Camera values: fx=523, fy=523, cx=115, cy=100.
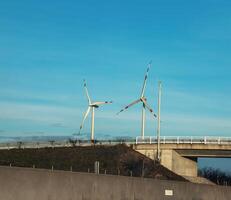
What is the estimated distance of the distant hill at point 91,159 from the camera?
7762 cm

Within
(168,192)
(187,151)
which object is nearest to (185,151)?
(187,151)

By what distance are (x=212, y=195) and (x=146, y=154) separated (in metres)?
51.0

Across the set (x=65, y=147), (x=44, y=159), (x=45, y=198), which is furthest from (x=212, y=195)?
(x=65, y=147)

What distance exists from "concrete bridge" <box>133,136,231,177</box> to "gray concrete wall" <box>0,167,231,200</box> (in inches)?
1781

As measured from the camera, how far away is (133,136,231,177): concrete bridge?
8362 cm

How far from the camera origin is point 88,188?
29.2 m

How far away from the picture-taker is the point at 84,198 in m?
28.8

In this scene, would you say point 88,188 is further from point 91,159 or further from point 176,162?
point 176,162

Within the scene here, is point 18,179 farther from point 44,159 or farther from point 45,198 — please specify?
point 44,159

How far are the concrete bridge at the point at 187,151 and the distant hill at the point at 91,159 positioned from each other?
9.94ft

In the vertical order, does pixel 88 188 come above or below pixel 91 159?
below

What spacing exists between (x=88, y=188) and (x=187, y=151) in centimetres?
5777

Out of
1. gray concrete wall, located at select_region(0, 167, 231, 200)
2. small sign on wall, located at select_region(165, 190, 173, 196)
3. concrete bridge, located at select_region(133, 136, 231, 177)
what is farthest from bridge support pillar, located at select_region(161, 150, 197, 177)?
small sign on wall, located at select_region(165, 190, 173, 196)

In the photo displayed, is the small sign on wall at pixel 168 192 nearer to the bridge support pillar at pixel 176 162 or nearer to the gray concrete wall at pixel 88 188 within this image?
the gray concrete wall at pixel 88 188
